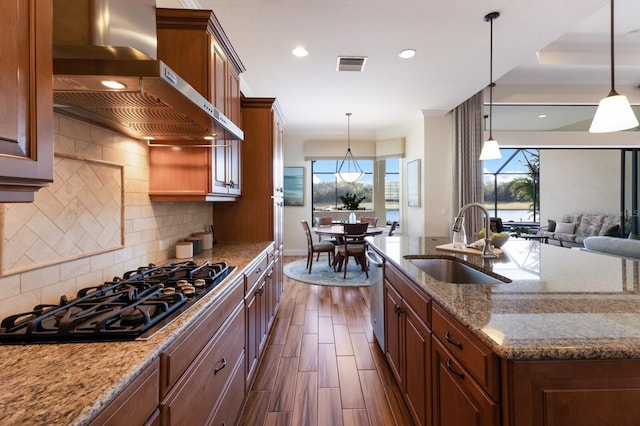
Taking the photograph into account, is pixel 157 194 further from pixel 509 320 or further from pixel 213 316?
pixel 509 320

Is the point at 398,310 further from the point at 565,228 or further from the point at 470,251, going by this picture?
the point at 565,228

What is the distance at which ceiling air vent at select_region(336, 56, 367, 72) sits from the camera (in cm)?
331

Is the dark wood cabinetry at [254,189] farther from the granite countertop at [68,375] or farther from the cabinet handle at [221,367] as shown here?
the granite countertop at [68,375]

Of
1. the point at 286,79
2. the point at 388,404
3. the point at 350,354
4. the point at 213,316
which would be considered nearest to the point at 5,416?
the point at 213,316

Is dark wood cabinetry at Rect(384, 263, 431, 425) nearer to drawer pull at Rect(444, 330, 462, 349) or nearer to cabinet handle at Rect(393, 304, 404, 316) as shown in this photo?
cabinet handle at Rect(393, 304, 404, 316)

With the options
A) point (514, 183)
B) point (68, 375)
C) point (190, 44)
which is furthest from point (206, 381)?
point (514, 183)

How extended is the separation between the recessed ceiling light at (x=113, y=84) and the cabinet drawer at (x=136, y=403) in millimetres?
954

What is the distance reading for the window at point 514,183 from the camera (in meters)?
8.59

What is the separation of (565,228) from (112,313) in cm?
941

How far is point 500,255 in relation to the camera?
2.04 metres

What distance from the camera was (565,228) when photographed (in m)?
7.33

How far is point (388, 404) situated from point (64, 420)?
74.4 inches

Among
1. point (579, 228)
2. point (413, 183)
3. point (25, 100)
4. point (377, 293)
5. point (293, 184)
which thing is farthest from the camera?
point (579, 228)

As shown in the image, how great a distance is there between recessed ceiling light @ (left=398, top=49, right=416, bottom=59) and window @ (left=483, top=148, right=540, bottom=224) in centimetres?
657
